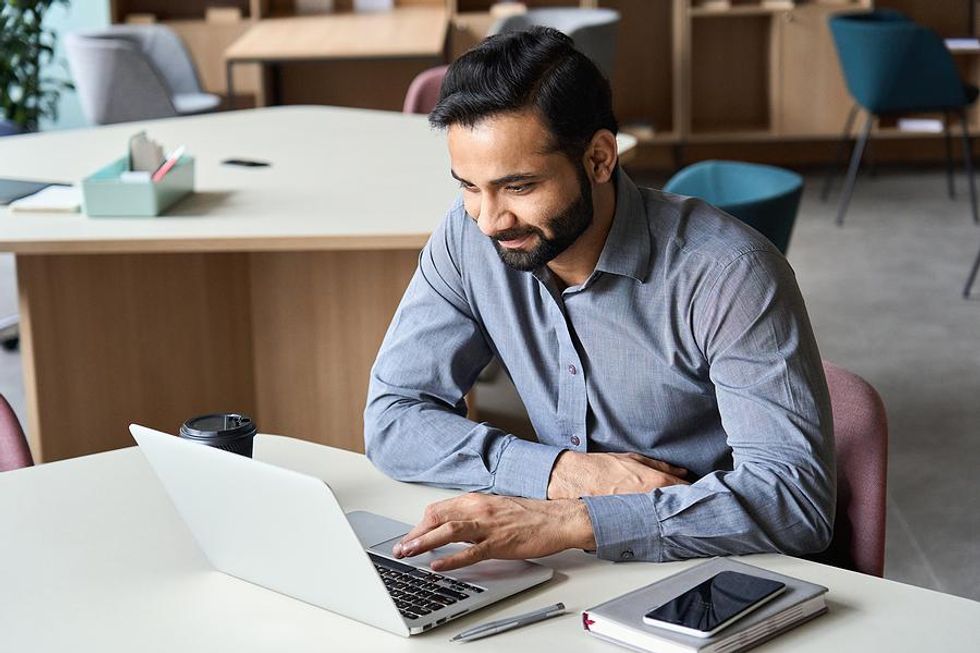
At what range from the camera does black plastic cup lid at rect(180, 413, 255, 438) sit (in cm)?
166

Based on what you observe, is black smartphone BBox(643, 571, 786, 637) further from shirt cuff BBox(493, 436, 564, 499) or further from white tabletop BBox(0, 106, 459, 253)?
white tabletop BBox(0, 106, 459, 253)

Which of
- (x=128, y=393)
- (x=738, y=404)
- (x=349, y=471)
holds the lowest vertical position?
(x=128, y=393)

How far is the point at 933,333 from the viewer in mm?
4746

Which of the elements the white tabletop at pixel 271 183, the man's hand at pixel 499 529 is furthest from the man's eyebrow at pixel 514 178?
the white tabletop at pixel 271 183

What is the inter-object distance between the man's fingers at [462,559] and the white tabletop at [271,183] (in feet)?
4.51

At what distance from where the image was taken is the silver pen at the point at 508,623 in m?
1.34

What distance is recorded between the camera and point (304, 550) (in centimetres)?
136

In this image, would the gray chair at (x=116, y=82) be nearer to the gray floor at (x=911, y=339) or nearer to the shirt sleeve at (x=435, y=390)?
the gray floor at (x=911, y=339)

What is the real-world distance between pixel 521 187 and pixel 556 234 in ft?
0.25

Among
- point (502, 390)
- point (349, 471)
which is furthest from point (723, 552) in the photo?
point (502, 390)

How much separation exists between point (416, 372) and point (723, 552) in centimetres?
58

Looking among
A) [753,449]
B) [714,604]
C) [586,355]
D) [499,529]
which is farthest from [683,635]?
[586,355]

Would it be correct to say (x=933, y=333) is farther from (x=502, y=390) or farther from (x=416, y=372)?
(x=416, y=372)

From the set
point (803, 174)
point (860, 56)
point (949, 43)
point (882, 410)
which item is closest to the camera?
point (882, 410)
